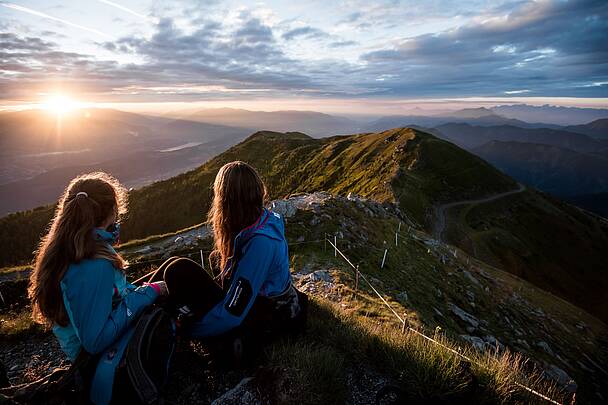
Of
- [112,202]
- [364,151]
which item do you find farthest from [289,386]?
[364,151]

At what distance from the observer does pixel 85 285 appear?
3.22 m

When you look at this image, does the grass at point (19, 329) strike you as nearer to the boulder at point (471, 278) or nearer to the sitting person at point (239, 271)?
the sitting person at point (239, 271)

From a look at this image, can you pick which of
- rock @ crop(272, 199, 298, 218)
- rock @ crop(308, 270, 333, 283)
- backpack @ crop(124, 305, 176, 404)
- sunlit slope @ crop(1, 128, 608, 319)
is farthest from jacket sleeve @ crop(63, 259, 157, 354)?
sunlit slope @ crop(1, 128, 608, 319)

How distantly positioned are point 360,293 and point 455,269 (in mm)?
14031

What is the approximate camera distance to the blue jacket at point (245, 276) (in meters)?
3.98

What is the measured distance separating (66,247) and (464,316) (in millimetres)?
17854

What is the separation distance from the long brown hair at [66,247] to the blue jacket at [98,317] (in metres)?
0.10

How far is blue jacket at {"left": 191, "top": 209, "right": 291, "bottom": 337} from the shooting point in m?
3.98

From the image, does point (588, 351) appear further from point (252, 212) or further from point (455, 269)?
point (252, 212)

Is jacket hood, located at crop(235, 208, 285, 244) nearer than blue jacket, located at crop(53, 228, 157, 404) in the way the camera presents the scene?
No

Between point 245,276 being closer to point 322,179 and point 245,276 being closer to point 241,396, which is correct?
point 241,396

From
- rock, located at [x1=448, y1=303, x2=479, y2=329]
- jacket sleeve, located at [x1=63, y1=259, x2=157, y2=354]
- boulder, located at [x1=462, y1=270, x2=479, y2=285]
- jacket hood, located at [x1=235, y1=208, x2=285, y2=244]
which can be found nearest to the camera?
jacket sleeve, located at [x1=63, y1=259, x2=157, y2=354]

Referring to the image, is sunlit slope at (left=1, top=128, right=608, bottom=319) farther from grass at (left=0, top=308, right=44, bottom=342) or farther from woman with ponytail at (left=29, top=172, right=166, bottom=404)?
woman with ponytail at (left=29, top=172, right=166, bottom=404)

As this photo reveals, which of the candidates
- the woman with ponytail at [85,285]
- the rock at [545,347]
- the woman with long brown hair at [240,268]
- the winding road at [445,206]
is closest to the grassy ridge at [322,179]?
the winding road at [445,206]
